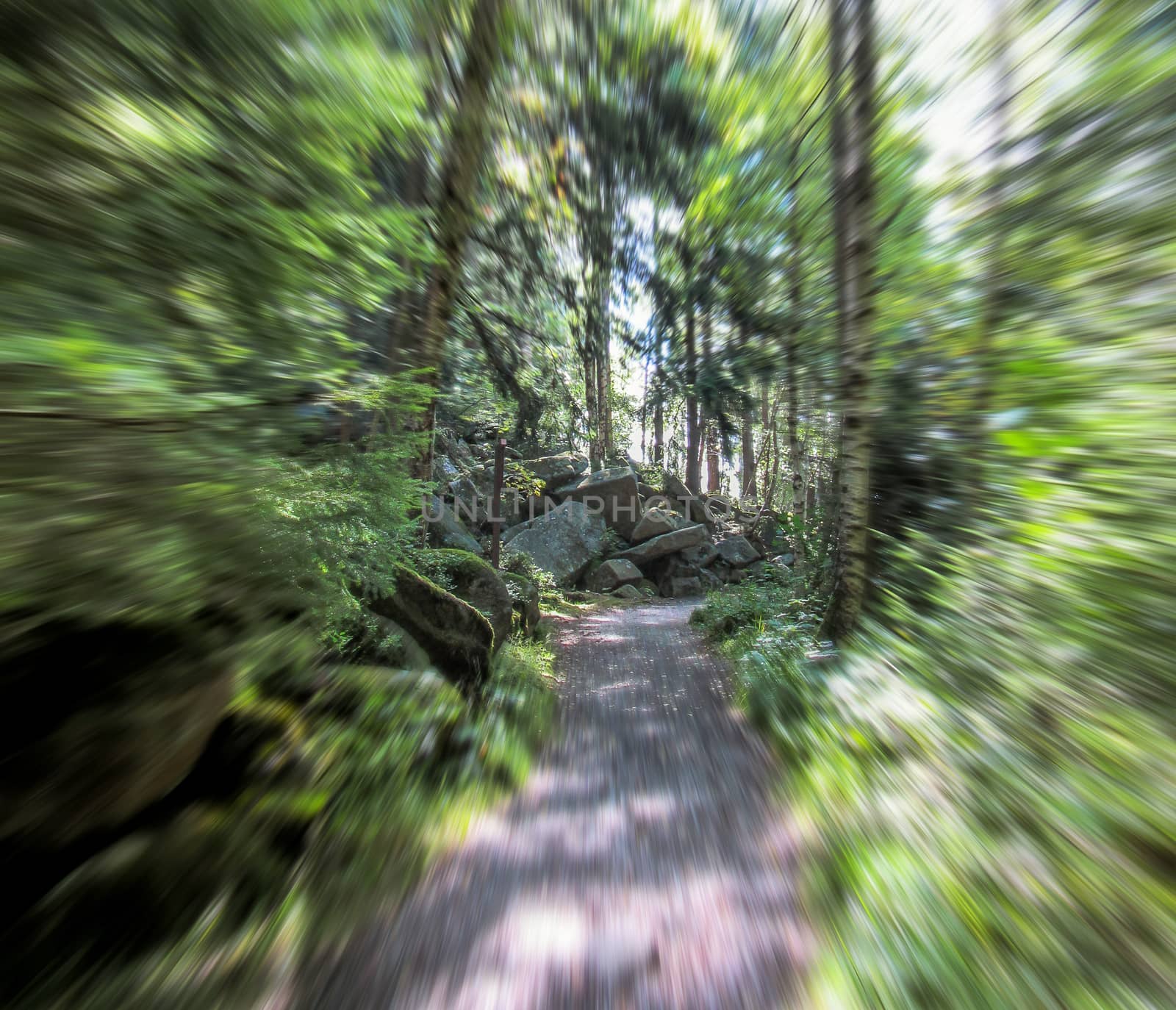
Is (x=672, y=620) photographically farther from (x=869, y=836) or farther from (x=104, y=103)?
(x=104, y=103)

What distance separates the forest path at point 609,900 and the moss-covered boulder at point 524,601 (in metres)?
4.18

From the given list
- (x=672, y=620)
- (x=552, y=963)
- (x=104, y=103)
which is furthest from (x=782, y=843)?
(x=672, y=620)

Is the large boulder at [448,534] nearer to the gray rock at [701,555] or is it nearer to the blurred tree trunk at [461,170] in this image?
the gray rock at [701,555]

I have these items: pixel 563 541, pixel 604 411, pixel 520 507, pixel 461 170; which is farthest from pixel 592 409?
pixel 461 170

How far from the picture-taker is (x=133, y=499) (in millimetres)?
2035

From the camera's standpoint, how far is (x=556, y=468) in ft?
75.3

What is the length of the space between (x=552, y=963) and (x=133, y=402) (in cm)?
287

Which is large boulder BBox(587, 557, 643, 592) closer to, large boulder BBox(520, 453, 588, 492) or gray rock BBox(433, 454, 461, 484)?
gray rock BBox(433, 454, 461, 484)

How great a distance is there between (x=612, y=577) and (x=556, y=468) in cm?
730

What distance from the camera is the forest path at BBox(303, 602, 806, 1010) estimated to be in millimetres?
2242

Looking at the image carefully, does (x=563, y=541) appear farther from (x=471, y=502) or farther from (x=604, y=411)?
(x=604, y=411)

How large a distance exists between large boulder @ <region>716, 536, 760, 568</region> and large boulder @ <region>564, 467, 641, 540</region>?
3.30m

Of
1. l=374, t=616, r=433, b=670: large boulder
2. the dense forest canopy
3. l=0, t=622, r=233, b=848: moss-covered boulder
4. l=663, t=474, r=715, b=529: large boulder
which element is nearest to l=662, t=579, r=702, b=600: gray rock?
l=663, t=474, r=715, b=529: large boulder

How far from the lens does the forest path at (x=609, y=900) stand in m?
2.24
